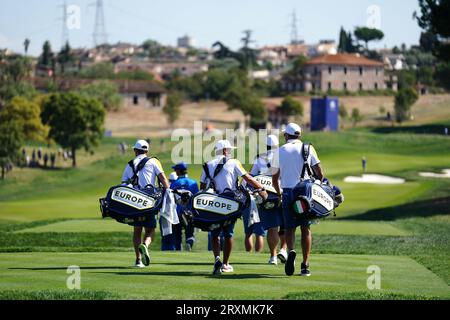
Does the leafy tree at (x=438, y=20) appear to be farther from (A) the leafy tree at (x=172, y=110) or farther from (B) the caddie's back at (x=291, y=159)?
(A) the leafy tree at (x=172, y=110)

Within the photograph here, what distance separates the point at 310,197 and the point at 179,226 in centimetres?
793

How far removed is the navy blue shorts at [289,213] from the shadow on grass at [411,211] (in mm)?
22628

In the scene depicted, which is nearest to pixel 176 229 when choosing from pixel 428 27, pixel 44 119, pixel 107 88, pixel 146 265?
pixel 146 265

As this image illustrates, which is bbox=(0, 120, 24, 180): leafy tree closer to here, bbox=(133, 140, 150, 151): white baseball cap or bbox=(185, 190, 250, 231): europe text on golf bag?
bbox=(133, 140, 150, 151): white baseball cap

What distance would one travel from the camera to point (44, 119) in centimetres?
9662

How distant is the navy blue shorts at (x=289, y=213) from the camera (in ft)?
55.1

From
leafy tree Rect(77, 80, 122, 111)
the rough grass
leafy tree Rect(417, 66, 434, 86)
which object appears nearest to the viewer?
the rough grass

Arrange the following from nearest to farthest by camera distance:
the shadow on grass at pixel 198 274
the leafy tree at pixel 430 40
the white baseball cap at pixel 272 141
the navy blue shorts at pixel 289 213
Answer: the shadow on grass at pixel 198 274, the navy blue shorts at pixel 289 213, the white baseball cap at pixel 272 141, the leafy tree at pixel 430 40

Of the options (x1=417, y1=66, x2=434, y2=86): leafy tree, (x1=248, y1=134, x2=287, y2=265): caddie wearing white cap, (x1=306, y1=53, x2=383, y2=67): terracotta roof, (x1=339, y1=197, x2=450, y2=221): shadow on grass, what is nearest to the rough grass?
(x1=248, y1=134, x2=287, y2=265): caddie wearing white cap

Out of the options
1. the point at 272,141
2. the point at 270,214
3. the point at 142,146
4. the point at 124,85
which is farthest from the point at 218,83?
the point at 142,146

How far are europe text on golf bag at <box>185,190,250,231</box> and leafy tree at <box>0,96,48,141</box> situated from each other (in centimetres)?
8618

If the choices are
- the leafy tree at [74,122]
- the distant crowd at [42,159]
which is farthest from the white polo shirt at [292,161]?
the leafy tree at [74,122]

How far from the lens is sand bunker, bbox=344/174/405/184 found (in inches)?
2359

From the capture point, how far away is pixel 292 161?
17.0 metres
